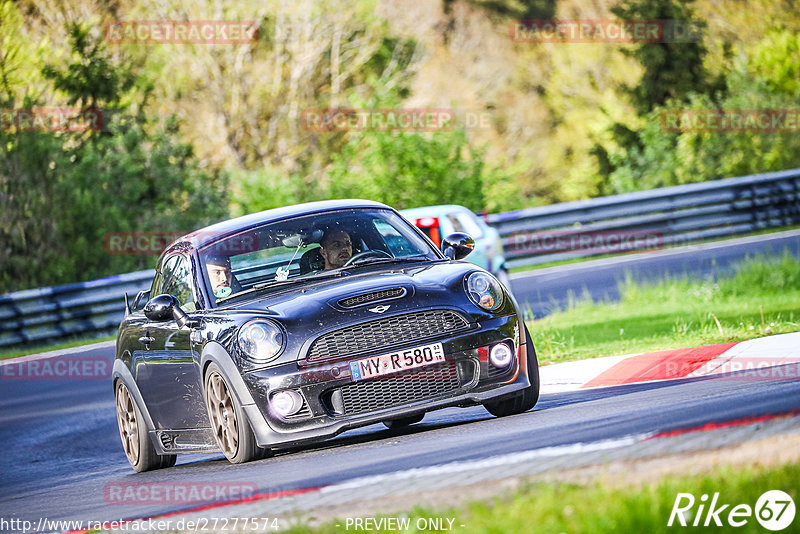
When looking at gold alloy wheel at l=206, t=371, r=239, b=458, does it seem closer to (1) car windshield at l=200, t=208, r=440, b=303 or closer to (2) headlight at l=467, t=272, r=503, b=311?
(1) car windshield at l=200, t=208, r=440, b=303

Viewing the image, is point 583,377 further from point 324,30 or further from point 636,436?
point 324,30

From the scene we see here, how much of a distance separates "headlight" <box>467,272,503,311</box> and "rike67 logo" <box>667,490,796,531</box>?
3.51 m

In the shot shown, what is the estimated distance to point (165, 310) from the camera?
8.25 meters

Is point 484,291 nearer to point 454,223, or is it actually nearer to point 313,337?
point 313,337

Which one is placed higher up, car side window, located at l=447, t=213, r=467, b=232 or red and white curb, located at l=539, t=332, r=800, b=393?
car side window, located at l=447, t=213, r=467, b=232

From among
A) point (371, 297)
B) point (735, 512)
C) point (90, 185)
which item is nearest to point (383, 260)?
point (371, 297)

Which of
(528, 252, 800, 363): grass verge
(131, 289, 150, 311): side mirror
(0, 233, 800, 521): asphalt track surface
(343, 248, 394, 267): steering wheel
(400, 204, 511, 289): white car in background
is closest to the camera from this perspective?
(0, 233, 800, 521): asphalt track surface

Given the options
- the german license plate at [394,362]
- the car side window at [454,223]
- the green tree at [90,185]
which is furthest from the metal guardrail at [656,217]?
the german license plate at [394,362]

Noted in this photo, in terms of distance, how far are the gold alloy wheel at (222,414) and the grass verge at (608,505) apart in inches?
115

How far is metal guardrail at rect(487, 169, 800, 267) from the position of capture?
22.2 metres

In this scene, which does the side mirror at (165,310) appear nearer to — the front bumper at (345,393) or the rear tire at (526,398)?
the front bumper at (345,393)

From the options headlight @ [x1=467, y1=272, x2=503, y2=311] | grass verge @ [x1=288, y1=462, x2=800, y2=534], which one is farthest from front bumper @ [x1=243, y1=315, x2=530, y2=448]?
grass verge @ [x1=288, y1=462, x2=800, y2=534]

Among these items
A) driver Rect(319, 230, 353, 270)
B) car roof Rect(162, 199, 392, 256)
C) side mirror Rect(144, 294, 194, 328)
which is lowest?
side mirror Rect(144, 294, 194, 328)

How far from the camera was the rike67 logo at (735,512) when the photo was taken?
13.1ft
